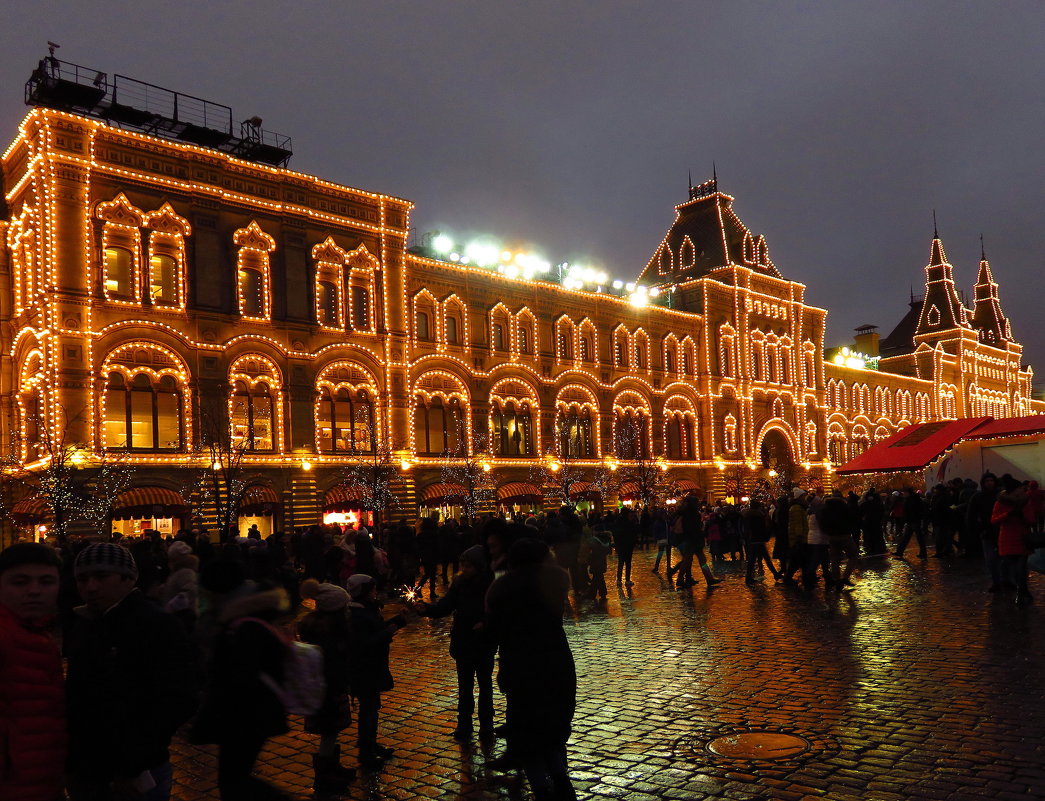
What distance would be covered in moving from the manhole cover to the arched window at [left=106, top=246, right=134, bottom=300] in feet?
91.0

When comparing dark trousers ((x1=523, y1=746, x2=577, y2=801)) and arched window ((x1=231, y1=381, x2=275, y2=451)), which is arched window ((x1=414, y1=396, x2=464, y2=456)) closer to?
arched window ((x1=231, y1=381, x2=275, y2=451))

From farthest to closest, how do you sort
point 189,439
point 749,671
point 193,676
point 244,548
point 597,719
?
1. point 189,439
2. point 244,548
3. point 749,671
4. point 597,719
5. point 193,676

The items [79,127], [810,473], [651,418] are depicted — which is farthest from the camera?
[810,473]

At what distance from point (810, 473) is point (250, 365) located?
3797 cm

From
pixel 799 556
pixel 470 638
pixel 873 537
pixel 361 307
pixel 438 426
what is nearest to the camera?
pixel 470 638

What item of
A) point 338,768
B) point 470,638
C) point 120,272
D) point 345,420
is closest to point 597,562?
point 470,638

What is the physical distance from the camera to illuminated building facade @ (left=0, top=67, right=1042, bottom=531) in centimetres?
2928

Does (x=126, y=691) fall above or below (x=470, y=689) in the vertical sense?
above

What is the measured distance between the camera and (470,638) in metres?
7.65

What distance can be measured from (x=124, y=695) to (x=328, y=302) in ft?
108

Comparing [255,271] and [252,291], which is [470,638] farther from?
[255,271]

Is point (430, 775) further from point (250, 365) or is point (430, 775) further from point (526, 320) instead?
point (526, 320)

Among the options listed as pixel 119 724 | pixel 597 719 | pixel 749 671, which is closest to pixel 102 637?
pixel 119 724

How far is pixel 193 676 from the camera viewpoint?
420 cm
